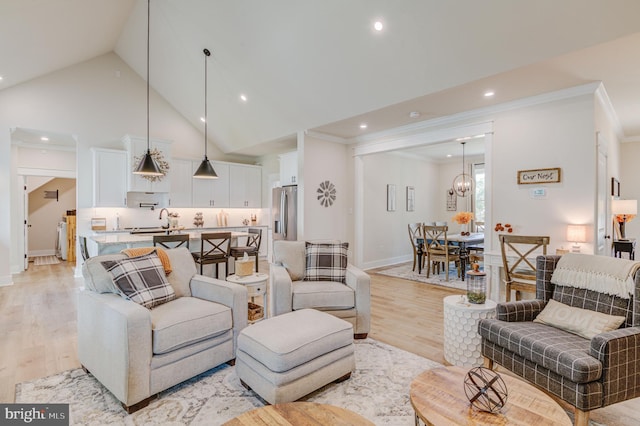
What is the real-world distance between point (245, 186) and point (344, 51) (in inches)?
201

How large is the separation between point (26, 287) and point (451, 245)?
7753 mm

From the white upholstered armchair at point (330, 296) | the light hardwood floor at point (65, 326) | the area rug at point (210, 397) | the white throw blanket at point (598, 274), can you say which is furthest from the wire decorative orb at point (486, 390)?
the white upholstered armchair at point (330, 296)

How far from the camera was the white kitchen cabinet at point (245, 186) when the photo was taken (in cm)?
827

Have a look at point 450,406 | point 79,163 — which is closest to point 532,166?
point 450,406

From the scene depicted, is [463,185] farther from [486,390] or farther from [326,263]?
[486,390]

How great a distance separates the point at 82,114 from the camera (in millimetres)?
6398

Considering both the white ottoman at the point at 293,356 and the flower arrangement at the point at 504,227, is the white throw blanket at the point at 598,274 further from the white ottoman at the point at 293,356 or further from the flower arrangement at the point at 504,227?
the flower arrangement at the point at 504,227

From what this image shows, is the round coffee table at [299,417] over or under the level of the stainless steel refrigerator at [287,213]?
under

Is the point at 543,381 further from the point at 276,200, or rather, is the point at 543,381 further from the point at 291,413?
the point at 276,200

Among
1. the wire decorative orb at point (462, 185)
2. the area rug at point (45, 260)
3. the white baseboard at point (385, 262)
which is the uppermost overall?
the wire decorative orb at point (462, 185)

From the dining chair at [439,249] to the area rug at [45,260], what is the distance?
28.9 ft

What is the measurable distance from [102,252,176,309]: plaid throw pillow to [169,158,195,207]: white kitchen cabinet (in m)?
5.00

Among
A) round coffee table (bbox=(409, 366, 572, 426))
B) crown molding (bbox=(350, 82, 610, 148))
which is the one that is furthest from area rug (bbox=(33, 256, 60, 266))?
round coffee table (bbox=(409, 366, 572, 426))

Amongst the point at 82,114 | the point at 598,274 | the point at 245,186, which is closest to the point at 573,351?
the point at 598,274
